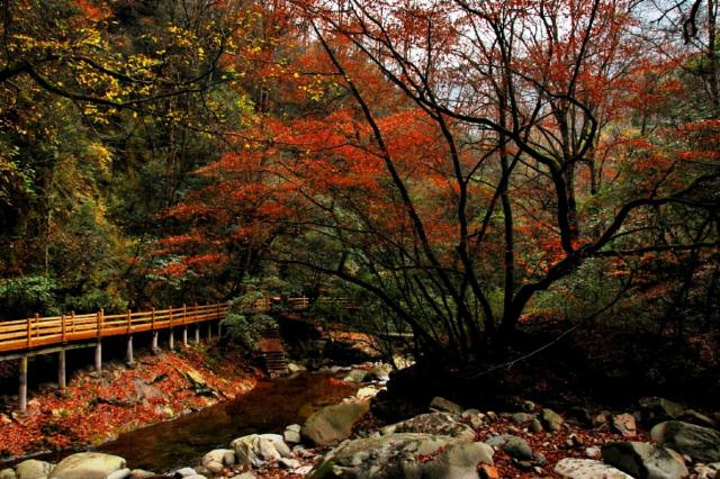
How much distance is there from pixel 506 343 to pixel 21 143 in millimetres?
14441

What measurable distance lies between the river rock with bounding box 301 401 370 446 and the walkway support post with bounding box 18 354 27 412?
21.7 feet

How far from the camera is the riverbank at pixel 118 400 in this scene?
9648mm

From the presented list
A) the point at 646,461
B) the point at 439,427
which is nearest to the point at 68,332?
the point at 439,427

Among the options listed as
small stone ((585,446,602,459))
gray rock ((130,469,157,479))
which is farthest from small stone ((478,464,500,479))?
gray rock ((130,469,157,479))

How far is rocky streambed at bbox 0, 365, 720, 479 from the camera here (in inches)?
200

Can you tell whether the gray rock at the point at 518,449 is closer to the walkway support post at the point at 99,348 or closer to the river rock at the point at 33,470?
the river rock at the point at 33,470

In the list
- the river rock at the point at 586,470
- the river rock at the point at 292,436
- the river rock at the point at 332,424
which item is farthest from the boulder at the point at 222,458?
the river rock at the point at 586,470

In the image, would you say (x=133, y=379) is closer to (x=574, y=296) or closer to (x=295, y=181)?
(x=295, y=181)

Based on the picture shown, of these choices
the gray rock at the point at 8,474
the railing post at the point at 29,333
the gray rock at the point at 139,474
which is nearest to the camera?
the gray rock at the point at 8,474

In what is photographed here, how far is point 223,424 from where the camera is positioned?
11.6m

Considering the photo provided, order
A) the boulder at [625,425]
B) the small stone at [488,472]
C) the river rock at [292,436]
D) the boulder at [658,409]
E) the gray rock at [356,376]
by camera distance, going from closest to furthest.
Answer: the small stone at [488,472]
the boulder at [625,425]
the boulder at [658,409]
the river rock at [292,436]
the gray rock at [356,376]

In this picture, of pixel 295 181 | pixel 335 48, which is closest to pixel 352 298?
pixel 295 181

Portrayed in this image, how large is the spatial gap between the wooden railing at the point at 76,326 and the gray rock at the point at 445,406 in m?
9.02

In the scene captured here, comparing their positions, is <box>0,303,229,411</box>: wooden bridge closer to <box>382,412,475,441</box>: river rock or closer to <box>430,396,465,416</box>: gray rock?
<box>382,412,475,441</box>: river rock
